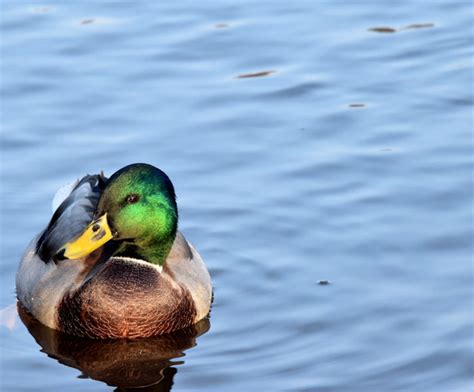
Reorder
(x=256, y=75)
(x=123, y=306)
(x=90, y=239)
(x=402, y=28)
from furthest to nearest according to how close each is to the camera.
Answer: (x=402, y=28)
(x=256, y=75)
(x=123, y=306)
(x=90, y=239)

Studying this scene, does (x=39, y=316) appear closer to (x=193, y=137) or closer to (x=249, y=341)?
(x=249, y=341)

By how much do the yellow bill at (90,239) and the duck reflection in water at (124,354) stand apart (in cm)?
57

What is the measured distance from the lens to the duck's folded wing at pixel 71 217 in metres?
8.34

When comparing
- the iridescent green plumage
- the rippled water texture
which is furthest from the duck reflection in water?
the iridescent green plumage

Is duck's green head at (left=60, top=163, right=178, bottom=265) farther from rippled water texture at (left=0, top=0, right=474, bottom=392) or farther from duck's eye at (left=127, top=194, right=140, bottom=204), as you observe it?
rippled water texture at (left=0, top=0, right=474, bottom=392)

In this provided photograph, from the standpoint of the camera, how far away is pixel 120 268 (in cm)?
820

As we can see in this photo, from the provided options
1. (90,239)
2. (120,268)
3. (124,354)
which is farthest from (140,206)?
(124,354)

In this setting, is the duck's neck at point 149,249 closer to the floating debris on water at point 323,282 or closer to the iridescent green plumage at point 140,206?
the iridescent green plumage at point 140,206

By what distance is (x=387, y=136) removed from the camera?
34.7ft

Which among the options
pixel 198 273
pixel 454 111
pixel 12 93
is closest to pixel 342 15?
pixel 454 111

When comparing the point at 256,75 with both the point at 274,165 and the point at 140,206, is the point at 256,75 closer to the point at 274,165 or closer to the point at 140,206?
the point at 274,165

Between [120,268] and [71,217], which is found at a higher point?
[71,217]

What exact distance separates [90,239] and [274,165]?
2544 millimetres

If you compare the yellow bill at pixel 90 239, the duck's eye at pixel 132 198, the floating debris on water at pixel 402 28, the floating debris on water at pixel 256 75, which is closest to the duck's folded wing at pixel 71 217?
the yellow bill at pixel 90 239
